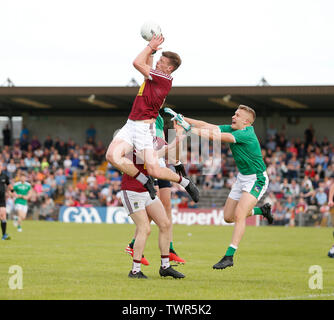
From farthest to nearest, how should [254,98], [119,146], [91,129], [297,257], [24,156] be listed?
[91,129] < [24,156] < [254,98] < [297,257] < [119,146]

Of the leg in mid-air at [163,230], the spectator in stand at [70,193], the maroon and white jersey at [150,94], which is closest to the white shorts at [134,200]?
the leg in mid-air at [163,230]

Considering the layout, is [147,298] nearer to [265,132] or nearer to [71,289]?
[71,289]

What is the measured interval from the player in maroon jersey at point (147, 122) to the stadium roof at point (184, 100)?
24.8m

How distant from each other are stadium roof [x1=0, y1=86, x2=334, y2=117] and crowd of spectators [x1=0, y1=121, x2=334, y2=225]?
1.89 metres

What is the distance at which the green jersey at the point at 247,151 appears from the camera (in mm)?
11992

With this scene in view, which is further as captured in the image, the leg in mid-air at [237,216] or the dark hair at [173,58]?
the leg in mid-air at [237,216]

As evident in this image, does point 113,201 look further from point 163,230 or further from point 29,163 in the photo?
point 163,230

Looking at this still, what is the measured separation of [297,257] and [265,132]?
25.4 m

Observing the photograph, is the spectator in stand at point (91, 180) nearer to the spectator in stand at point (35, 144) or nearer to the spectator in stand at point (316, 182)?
the spectator in stand at point (35, 144)

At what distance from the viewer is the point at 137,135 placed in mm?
10875

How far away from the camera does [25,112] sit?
45031 mm

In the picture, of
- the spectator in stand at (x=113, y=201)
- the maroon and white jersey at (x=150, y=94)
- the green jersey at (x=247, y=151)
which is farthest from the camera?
the spectator in stand at (x=113, y=201)

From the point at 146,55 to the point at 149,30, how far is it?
48 cm
